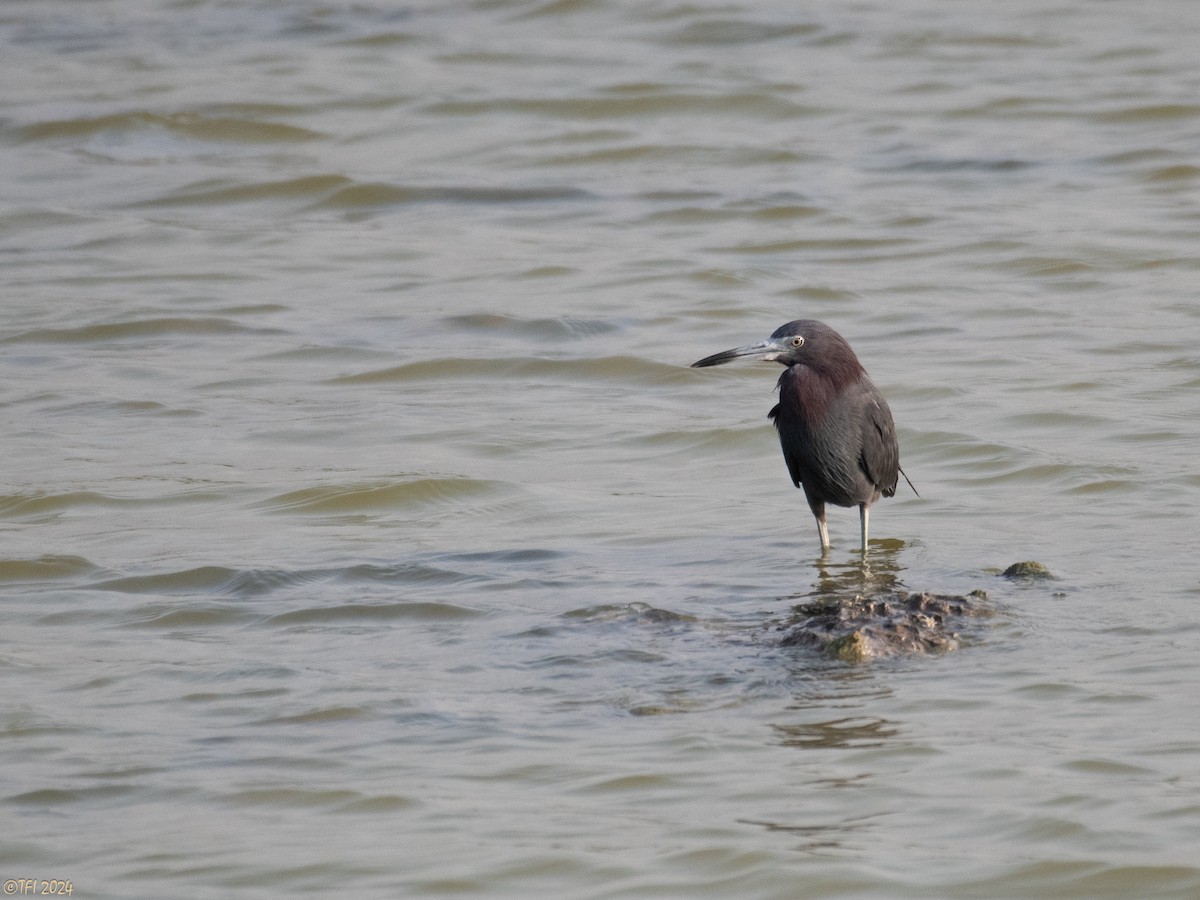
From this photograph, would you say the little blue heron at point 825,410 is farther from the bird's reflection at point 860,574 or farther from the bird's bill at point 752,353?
the bird's reflection at point 860,574

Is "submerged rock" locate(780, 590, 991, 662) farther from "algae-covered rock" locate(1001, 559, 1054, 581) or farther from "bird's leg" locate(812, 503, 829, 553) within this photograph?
"bird's leg" locate(812, 503, 829, 553)

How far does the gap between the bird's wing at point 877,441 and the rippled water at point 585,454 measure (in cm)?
40

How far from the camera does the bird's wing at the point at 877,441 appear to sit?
24.0ft

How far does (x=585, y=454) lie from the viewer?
9.07 meters

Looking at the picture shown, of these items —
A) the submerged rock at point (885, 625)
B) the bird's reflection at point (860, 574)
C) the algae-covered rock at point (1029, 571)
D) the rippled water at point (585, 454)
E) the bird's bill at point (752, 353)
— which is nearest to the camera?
the rippled water at point (585, 454)

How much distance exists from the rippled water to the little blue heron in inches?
14.7

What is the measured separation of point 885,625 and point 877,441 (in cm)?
154

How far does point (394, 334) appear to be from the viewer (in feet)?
36.8

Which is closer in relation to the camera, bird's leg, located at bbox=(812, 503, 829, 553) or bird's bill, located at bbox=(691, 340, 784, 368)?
bird's bill, located at bbox=(691, 340, 784, 368)

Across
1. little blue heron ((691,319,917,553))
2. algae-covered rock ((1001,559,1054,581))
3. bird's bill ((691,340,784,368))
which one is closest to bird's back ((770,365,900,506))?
little blue heron ((691,319,917,553))

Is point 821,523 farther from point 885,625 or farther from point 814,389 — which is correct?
point 885,625

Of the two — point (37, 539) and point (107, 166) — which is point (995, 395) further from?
point (107, 166)

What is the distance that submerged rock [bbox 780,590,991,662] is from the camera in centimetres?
585

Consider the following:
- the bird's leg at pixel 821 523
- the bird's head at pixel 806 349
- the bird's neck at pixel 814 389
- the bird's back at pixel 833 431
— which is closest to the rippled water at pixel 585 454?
the bird's leg at pixel 821 523
